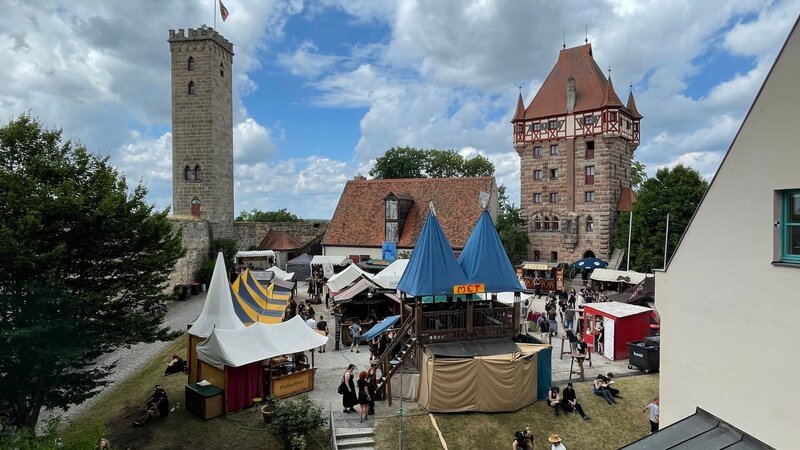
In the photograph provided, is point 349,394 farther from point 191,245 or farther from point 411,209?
point 411,209

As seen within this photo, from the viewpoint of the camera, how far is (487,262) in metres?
14.7

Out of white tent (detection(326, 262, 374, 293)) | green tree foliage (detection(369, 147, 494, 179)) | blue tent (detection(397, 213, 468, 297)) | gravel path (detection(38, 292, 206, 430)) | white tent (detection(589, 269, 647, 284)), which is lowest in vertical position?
gravel path (detection(38, 292, 206, 430))

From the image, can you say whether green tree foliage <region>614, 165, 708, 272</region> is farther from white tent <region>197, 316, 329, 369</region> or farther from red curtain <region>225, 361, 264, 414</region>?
red curtain <region>225, 361, 264, 414</region>

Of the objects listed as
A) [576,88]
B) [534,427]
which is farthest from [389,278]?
[576,88]

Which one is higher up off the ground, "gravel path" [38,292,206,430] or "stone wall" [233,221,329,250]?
"stone wall" [233,221,329,250]

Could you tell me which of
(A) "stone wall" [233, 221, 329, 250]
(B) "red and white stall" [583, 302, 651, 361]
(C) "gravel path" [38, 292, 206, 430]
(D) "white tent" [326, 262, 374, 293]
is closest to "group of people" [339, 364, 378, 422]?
(C) "gravel path" [38, 292, 206, 430]

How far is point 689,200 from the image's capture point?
33.5m

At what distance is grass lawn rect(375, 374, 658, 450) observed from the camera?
12.2 m

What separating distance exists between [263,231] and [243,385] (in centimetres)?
2970

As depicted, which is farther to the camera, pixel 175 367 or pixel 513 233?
pixel 513 233

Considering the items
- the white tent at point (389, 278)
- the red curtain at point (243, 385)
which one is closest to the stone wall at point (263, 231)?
the white tent at point (389, 278)

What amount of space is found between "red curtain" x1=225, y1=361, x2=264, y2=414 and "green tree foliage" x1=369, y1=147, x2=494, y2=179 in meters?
42.4

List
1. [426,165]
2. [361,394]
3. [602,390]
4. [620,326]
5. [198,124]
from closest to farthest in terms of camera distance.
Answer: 1. [361,394]
2. [602,390]
3. [620,326]
4. [198,124]
5. [426,165]

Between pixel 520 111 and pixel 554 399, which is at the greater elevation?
pixel 520 111
